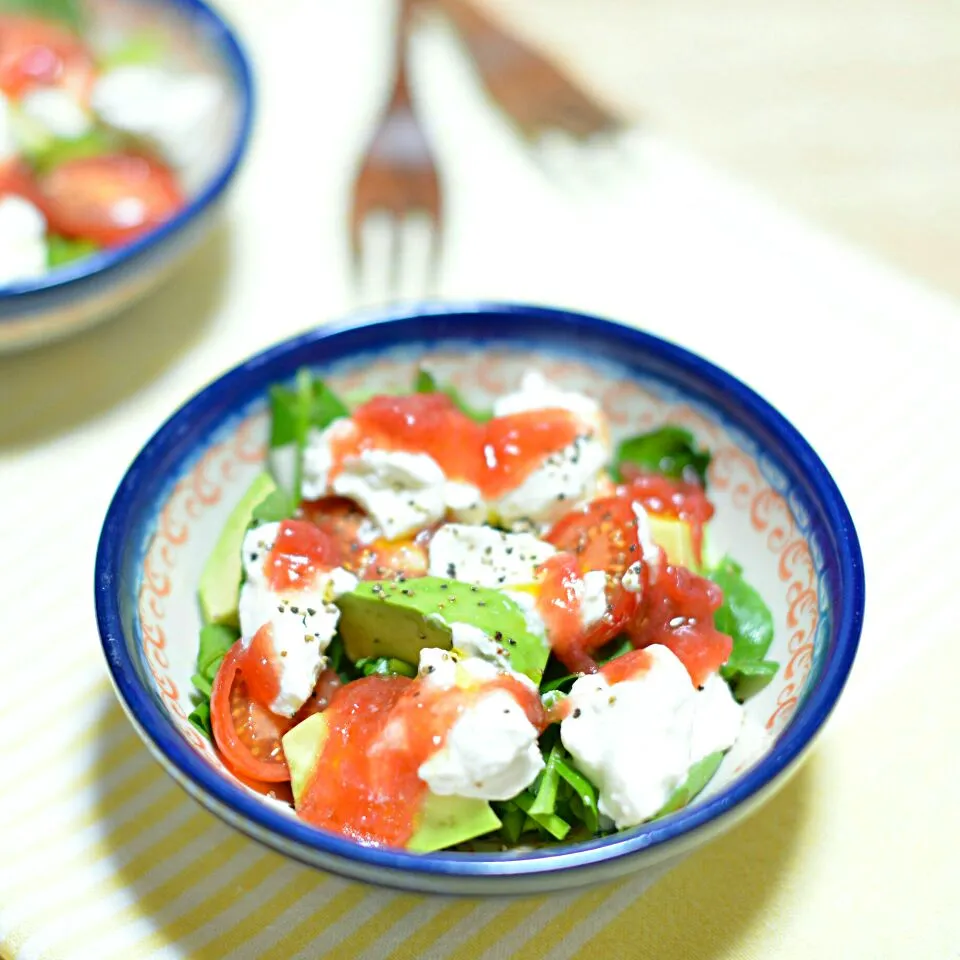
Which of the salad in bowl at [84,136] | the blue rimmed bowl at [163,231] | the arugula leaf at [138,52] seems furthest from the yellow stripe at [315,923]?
the arugula leaf at [138,52]

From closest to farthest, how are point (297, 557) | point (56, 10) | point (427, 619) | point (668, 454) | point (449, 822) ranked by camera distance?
point (449, 822), point (427, 619), point (297, 557), point (668, 454), point (56, 10)

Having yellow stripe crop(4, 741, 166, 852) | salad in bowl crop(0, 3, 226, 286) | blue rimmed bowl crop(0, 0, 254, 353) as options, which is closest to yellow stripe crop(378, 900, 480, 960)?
yellow stripe crop(4, 741, 166, 852)

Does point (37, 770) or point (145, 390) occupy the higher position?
point (145, 390)

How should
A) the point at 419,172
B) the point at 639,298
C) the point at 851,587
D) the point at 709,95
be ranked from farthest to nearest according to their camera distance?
the point at 709,95 < the point at 419,172 < the point at 639,298 < the point at 851,587

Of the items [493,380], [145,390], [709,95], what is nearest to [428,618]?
[493,380]

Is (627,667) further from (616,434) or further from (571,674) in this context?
(616,434)

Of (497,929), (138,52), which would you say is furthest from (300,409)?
(138,52)

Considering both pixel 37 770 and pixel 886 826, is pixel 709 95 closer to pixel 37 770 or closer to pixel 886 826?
pixel 886 826

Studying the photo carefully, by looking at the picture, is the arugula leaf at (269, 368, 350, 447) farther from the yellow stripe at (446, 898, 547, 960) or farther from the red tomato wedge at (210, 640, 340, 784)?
the yellow stripe at (446, 898, 547, 960)
